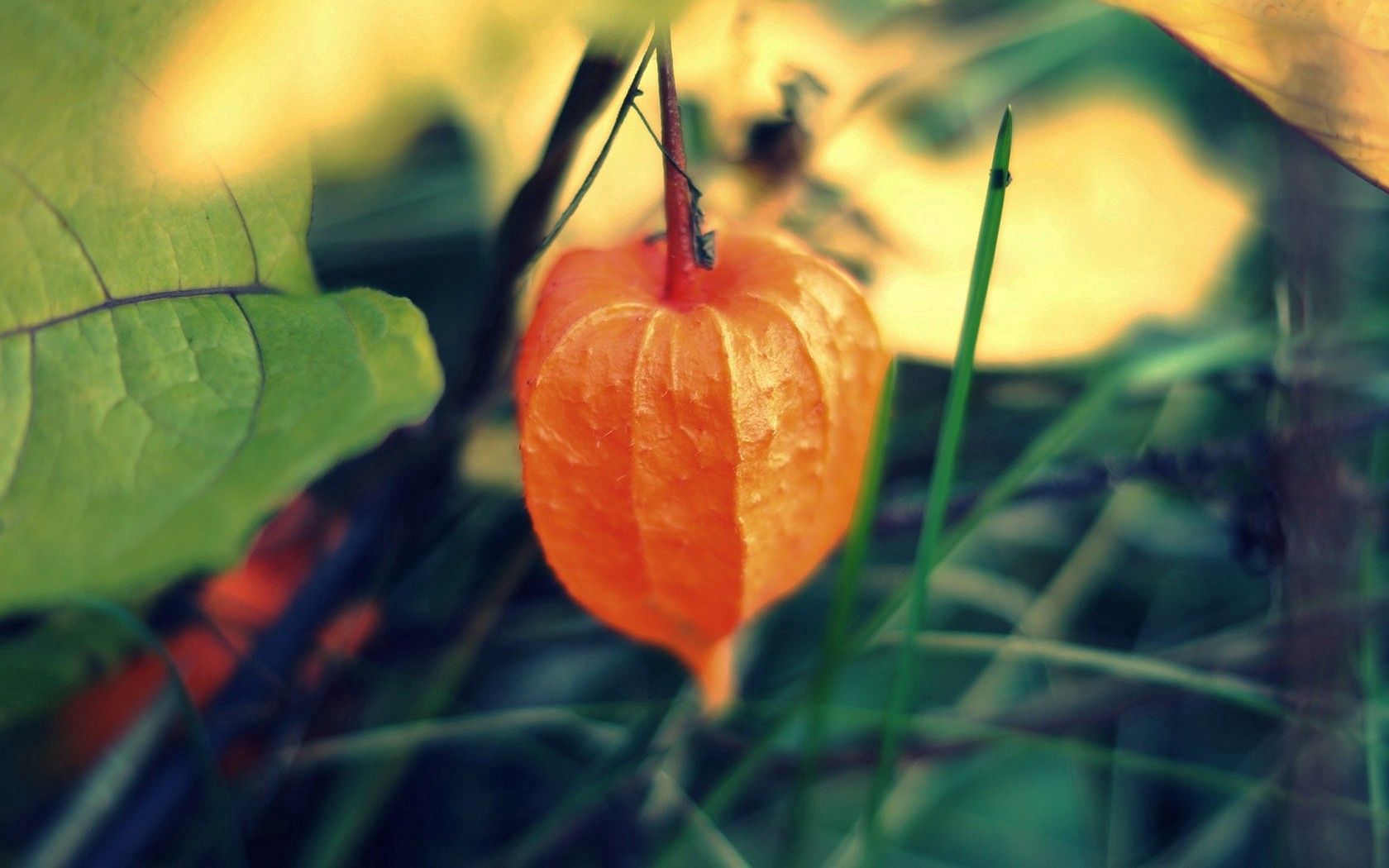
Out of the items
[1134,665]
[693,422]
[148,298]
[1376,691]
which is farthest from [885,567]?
[148,298]

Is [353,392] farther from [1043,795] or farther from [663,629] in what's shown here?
[1043,795]

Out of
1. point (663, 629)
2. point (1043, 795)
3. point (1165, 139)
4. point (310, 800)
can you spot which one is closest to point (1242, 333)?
point (1165, 139)

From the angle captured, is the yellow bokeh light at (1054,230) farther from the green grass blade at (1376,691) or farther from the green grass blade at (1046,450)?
the green grass blade at (1376,691)

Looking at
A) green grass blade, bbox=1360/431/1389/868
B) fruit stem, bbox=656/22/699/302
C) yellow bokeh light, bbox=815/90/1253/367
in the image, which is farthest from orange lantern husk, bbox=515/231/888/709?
green grass blade, bbox=1360/431/1389/868

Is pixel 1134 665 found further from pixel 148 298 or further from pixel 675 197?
pixel 148 298

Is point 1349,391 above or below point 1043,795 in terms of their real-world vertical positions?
above

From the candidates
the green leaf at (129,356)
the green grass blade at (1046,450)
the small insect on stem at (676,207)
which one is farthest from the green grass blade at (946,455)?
the green leaf at (129,356)

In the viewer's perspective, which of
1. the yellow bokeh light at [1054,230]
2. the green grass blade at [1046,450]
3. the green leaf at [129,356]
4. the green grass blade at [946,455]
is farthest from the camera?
the yellow bokeh light at [1054,230]
